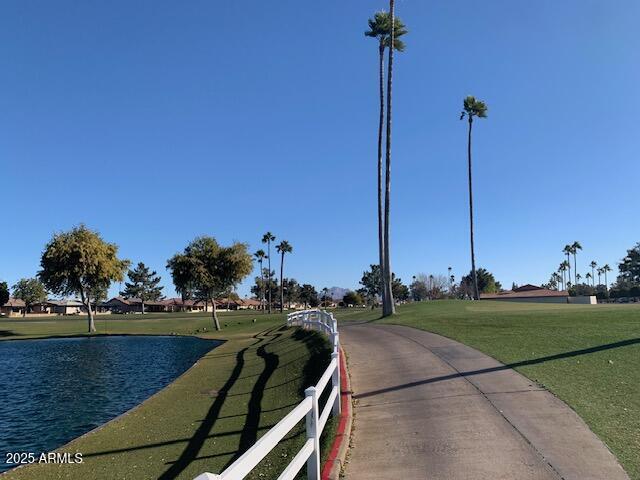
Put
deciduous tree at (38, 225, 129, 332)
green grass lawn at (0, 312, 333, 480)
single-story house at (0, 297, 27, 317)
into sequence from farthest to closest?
1. single-story house at (0, 297, 27, 317)
2. deciduous tree at (38, 225, 129, 332)
3. green grass lawn at (0, 312, 333, 480)

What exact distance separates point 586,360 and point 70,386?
18.4m

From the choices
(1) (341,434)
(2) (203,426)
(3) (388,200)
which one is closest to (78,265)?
(3) (388,200)

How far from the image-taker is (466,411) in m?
9.59

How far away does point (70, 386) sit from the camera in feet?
67.9

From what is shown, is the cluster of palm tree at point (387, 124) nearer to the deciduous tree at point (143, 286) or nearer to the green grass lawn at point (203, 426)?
the green grass lawn at point (203, 426)

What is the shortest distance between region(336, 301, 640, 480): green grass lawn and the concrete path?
1.25 ft

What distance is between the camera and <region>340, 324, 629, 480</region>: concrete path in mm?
6809

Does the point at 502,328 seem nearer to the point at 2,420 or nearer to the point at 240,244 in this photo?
the point at 2,420

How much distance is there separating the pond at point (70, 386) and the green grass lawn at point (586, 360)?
11.4 meters

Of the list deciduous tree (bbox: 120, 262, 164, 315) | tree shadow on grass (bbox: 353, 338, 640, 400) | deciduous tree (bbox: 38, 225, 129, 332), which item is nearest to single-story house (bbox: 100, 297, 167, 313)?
deciduous tree (bbox: 120, 262, 164, 315)

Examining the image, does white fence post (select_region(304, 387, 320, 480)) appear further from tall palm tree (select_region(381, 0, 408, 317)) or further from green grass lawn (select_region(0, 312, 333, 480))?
tall palm tree (select_region(381, 0, 408, 317))

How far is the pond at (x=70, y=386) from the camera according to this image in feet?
44.8

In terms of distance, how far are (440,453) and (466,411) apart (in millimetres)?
2371

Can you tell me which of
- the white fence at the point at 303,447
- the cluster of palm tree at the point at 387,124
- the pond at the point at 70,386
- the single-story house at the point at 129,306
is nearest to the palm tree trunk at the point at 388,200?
the cluster of palm tree at the point at 387,124
